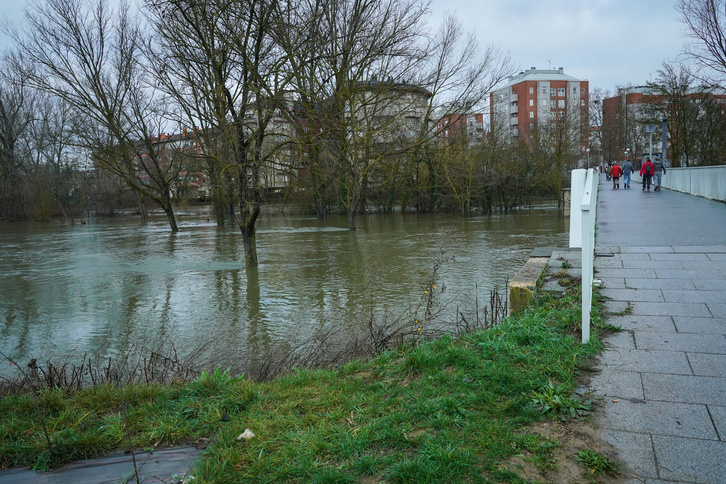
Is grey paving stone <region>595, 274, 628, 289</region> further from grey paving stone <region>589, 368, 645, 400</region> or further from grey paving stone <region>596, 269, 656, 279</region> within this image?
grey paving stone <region>589, 368, 645, 400</region>

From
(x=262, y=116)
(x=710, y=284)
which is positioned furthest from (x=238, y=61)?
(x=710, y=284)

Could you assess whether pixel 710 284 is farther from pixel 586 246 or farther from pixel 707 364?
pixel 586 246

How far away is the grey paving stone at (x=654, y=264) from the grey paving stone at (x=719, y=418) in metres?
4.40

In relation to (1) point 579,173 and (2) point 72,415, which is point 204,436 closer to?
(2) point 72,415

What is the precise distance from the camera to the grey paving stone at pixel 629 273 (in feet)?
21.5

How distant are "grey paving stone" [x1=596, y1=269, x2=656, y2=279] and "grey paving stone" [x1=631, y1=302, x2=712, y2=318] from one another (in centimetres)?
132

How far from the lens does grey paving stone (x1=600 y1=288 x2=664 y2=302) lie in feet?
18.0

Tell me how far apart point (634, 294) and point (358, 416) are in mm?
3778

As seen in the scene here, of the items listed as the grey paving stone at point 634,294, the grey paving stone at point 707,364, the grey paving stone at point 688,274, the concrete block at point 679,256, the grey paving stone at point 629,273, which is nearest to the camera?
the grey paving stone at point 707,364

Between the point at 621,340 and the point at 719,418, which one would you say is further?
the point at 621,340

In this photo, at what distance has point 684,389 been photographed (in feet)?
10.8

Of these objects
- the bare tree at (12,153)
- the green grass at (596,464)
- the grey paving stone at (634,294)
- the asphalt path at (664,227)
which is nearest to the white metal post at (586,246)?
the green grass at (596,464)

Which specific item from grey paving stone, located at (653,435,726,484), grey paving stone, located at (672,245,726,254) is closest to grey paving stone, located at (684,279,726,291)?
grey paving stone, located at (672,245,726,254)

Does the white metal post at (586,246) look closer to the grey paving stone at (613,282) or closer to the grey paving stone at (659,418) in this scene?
the grey paving stone at (659,418)
